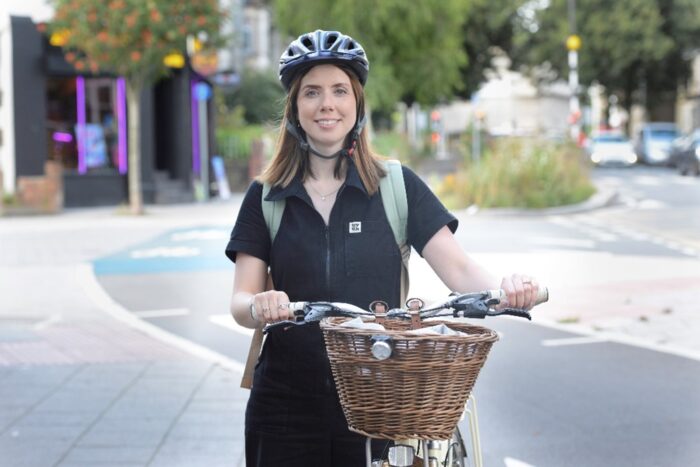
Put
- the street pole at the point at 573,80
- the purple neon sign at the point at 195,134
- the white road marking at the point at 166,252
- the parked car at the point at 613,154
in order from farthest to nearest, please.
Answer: the parked car at the point at 613,154
the street pole at the point at 573,80
the purple neon sign at the point at 195,134
the white road marking at the point at 166,252

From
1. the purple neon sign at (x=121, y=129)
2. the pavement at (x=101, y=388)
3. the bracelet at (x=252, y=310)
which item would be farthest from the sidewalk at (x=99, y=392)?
the purple neon sign at (x=121, y=129)

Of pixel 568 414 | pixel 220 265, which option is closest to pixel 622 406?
pixel 568 414

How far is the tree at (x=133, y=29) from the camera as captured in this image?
73.3 feet

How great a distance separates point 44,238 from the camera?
18.3 m

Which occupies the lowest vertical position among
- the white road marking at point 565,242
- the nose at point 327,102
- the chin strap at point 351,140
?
the white road marking at point 565,242

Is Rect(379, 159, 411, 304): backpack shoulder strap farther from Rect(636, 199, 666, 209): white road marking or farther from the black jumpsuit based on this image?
Rect(636, 199, 666, 209): white road marking

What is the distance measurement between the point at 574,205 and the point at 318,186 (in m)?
21.8

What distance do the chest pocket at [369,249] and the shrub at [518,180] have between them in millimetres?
20867

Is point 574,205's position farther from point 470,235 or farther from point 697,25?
point 697,25

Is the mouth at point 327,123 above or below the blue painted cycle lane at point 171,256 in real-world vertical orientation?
above

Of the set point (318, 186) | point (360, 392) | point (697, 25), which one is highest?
point (697, 25)

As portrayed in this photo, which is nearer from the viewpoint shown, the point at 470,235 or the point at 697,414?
the point at 697,414

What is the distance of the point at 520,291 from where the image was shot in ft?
9.17

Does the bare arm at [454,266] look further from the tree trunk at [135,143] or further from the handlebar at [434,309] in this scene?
the tree trunk at [135,143]
